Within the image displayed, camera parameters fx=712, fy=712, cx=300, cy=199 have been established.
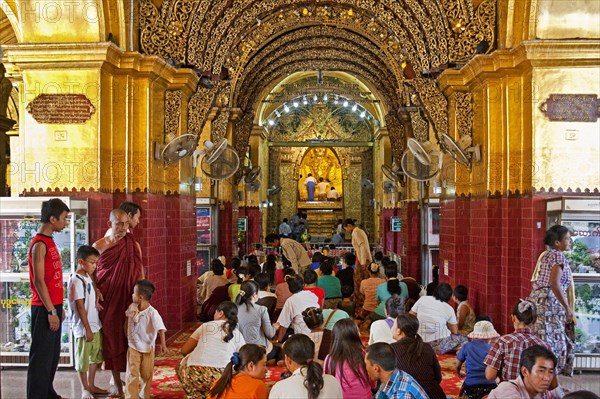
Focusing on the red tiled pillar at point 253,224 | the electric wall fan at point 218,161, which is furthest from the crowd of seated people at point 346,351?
the red tiled pillar at point 253,224

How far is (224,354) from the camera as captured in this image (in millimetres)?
6211

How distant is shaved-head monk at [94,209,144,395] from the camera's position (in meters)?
7.30

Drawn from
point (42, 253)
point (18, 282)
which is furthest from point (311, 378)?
point (18, 282)

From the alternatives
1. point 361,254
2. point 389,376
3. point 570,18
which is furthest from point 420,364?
point 361,254

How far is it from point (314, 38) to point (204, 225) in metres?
6.54

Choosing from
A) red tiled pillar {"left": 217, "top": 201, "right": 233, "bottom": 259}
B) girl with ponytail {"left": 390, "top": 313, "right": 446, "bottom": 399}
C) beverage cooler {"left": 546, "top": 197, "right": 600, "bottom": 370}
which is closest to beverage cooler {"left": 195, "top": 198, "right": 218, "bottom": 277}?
red tiled pillar {"left": 217, "top": 201, "right": 233, "bottom": 259}

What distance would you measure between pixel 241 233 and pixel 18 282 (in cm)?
1548

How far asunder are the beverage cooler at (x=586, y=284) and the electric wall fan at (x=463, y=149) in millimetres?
2121

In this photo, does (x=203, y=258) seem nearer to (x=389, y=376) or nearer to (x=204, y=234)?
(x=204, y=234)

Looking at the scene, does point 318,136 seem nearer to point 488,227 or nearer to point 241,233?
point 241,233

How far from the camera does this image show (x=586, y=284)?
8.55 m

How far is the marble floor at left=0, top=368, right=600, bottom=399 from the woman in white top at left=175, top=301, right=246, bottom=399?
188cm

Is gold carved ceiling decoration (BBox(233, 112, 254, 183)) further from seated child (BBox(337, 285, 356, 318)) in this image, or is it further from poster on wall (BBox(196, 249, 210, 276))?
seated child (BBox(337, 285, 356, 318))

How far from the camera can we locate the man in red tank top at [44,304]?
6180 mm
